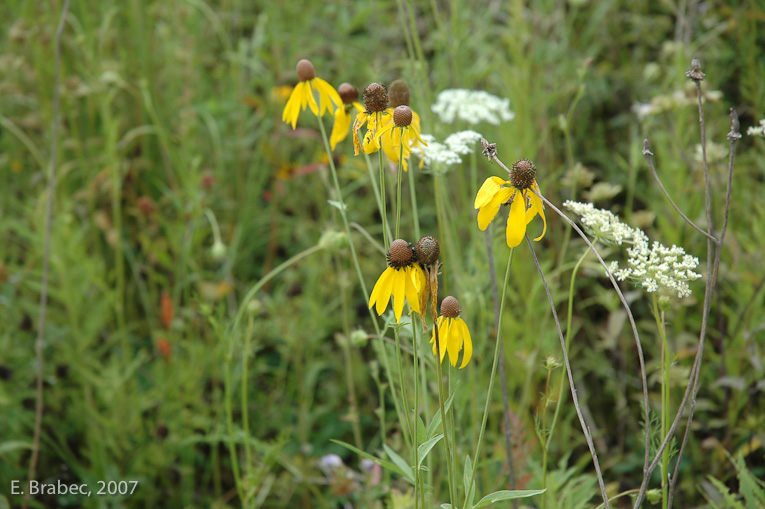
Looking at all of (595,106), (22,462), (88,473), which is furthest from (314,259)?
(595,106)

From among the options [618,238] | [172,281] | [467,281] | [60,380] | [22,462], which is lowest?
[22,462]

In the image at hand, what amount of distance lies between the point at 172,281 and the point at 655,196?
1.70m

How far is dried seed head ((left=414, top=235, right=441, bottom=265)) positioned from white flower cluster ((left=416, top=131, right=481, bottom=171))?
1.45ft

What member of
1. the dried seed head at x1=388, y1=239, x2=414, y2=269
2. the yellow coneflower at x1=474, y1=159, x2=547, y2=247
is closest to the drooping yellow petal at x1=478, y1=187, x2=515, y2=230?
the yellow coneflower at x1=474, y1=159, x2=547, y2=247

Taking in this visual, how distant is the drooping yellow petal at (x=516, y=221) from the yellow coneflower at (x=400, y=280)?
0.43ft

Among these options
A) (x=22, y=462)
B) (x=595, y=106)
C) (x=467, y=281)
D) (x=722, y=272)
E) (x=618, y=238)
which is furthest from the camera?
(x=595, y=106)

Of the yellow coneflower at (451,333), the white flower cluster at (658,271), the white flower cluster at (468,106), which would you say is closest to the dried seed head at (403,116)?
the yellow coneflower at (451,333)

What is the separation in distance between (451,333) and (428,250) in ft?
→ 0.48

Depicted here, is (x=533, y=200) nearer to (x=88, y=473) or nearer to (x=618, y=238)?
(x=618, y=238)

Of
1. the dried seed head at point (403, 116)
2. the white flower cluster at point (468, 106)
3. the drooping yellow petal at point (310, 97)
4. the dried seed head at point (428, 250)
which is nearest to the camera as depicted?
the dried seed head at point (428, 250)

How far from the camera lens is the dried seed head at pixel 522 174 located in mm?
824

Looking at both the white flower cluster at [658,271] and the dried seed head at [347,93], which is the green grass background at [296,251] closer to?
the dried seed head at [347,93]

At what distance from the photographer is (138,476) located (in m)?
1.68


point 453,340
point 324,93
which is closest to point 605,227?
point 453,340
